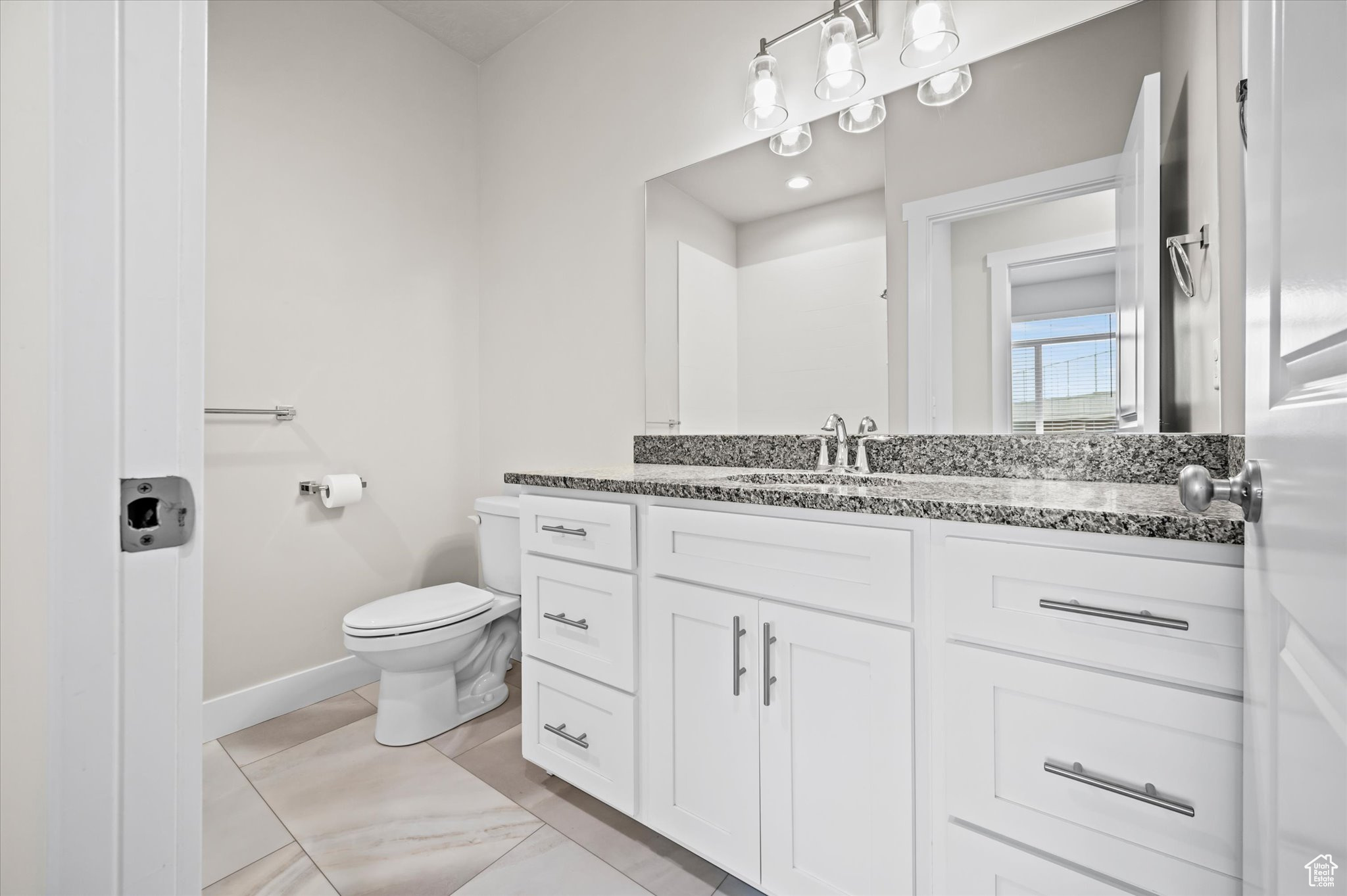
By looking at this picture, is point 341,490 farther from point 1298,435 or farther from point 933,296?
point 1298,435

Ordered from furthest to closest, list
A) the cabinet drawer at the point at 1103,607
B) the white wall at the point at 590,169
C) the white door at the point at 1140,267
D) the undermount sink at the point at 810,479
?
1. the white wall at the point at 590,169
2. the undermount sink at the point at 810,479
3. the white door at the point at 1140,267
4. the cabinet drawer at the point at 1103,607

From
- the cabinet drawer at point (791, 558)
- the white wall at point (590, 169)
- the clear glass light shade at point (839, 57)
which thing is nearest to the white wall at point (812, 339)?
the white wall at point (590, 169)

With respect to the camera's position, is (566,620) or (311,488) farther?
(311,488)

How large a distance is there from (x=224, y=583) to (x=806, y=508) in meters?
2.00

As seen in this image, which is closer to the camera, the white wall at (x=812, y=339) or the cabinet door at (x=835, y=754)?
the cabinet door at (x=835, y=754)

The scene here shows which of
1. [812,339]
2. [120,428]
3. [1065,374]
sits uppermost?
[812,339]

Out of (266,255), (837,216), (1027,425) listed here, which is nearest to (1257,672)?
(1027,425)

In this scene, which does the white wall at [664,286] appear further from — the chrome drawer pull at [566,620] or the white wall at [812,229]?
the chrome drawer pull at [566,620]

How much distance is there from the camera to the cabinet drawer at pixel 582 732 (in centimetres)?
143

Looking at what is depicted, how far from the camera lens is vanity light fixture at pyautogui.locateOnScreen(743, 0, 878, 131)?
5.37 ft

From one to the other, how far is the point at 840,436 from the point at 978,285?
0.52m

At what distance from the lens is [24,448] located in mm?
472

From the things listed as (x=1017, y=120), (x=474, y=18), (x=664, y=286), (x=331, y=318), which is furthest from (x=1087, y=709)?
(x=474, y=18)

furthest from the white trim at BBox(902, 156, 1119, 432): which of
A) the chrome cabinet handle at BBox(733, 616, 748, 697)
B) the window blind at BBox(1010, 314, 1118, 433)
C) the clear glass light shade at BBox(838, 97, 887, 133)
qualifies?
the chrome cabinet handle at BBox(733, 616, 748, 697)
